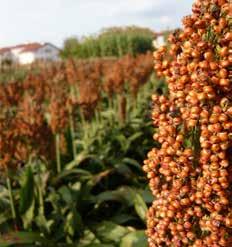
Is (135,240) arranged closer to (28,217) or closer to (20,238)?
(20,238)

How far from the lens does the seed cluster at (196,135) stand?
196 cm

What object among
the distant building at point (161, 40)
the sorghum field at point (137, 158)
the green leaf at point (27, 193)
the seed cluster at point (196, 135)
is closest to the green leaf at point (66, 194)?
the sorghum field at point (137, 158)

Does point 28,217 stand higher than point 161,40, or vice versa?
point 161,40

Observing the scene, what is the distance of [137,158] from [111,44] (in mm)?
29168

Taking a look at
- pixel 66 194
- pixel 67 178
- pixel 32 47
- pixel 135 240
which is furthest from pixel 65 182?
pixel 32 47

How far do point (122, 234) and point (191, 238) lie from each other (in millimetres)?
2305

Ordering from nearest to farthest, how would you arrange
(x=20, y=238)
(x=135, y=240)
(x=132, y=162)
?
(x=135, y=240)
(x=20, y=238)
(x=132, y=162)

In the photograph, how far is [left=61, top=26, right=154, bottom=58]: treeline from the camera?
3581cm

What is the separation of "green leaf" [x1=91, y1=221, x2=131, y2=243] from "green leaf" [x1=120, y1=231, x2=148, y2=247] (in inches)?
16.0

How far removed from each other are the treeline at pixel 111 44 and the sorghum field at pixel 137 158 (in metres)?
25.8

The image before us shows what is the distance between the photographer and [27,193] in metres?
4.75

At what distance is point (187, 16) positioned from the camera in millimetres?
2059

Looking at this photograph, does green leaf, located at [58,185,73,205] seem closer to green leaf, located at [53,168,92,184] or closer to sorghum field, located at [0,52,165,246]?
sorghum field, located at [0,52,165,246]

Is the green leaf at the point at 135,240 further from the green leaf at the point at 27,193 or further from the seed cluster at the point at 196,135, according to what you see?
the seed cluster at the point at 196,135
